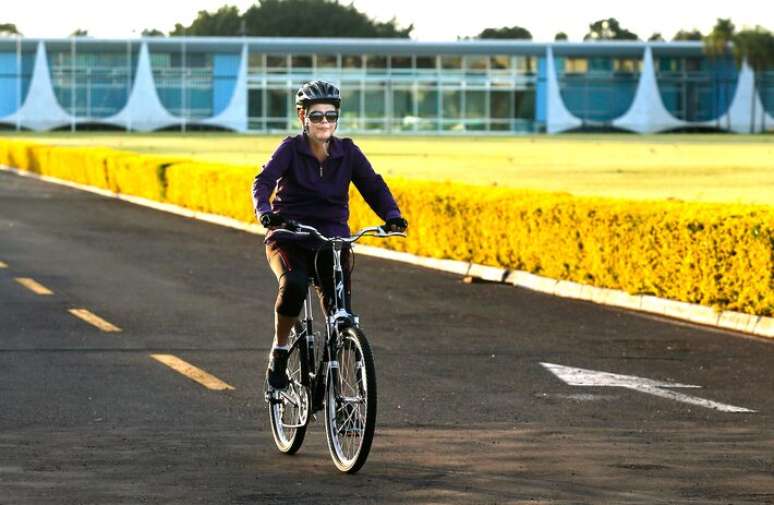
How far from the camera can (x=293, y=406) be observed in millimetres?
8680

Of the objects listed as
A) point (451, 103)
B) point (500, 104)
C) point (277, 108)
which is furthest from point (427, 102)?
point (277, 108)

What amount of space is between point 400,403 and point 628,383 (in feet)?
6.03

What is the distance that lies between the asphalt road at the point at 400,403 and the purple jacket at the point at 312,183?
3.75 ft

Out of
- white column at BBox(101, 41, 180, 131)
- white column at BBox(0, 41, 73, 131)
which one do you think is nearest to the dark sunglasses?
white column at BBox(101, 41, 180, 131)

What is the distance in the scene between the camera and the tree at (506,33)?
526ft

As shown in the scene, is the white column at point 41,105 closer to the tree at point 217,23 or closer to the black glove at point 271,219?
the tree at point 217,23

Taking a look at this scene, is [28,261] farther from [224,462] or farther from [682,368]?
[224,462]

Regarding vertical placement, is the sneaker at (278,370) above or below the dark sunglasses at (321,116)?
below

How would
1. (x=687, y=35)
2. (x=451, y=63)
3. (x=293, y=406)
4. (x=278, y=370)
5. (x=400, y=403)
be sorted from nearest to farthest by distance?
(x=293, y=406)
(x=278, y=370)
(x=400, y=403)
(x=451, y=63)
(x=687, y=35)

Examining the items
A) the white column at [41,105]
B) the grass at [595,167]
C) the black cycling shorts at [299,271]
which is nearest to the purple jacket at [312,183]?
the black cycling shorts at [299,271]

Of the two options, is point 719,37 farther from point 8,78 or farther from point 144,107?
point 8,78

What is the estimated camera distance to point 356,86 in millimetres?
111750

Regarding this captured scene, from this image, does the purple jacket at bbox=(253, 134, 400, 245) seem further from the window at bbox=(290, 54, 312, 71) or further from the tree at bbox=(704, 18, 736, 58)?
the window at bbox=(290, 54, 312, 71)

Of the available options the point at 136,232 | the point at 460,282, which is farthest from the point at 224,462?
the point at 136,232
